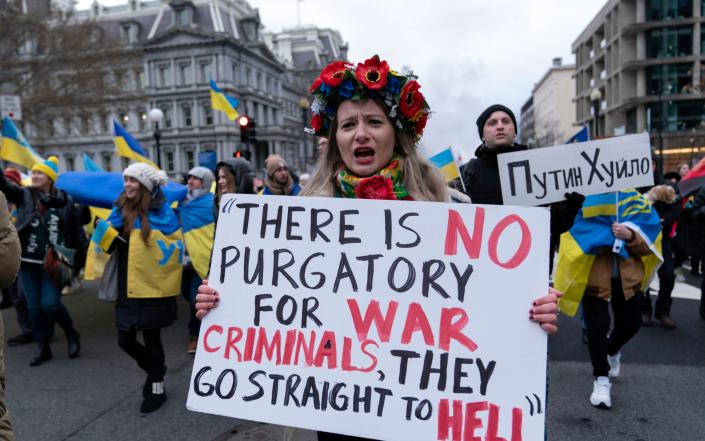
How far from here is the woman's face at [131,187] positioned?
4.02 m

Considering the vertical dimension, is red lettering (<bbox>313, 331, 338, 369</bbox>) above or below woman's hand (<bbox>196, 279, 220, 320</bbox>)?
below

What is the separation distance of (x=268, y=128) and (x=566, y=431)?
210 ft

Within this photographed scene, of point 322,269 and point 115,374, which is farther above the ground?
point 322,269

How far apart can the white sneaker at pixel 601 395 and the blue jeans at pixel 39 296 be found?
16.4 feet

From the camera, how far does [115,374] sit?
4707 mm

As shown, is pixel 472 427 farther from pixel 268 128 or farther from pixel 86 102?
pixel 268 128

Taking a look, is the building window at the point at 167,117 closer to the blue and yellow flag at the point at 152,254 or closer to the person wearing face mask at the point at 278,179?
the person wearing face mask at the point at 278,179

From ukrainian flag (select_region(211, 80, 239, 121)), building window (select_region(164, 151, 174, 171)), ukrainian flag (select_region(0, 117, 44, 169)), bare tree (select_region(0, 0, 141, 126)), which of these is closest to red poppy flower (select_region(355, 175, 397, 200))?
ukrainian flag (select_region(0, 117, 44, 169))

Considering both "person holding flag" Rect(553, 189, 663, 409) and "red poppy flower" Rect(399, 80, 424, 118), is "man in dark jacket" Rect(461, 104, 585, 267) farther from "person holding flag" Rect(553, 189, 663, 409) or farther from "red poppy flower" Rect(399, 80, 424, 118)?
"red poppy flower" Rect(399, 80, 424, 118)

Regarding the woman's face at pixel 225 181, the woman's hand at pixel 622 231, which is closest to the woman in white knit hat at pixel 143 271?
the woman's face at pixel 225 181

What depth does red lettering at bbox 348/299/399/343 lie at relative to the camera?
1.64 metres

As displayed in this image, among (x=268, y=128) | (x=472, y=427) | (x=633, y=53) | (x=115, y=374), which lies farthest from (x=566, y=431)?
(x=268, y=128)

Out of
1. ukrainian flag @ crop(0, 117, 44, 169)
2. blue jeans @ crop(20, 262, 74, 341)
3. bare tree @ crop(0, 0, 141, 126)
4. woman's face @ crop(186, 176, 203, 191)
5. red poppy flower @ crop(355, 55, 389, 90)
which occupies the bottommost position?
blue jeans @ crop(20, 262, 74, 341)

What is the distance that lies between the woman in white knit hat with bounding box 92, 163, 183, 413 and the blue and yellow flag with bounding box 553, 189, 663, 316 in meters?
3.22
